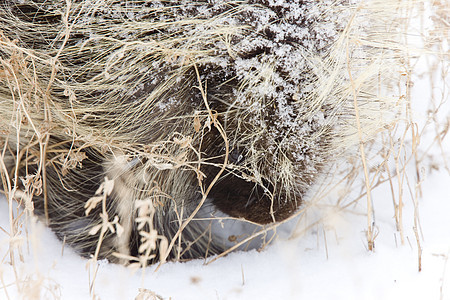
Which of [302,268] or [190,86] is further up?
[190,86]

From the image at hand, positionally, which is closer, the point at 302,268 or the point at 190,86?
the point at 190,86

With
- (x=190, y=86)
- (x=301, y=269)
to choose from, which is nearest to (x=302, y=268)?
(x=301, y=269)

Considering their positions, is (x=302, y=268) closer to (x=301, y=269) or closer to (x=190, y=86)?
(x=301, y=269)

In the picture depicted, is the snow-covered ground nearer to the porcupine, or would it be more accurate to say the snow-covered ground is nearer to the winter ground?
the winter ground

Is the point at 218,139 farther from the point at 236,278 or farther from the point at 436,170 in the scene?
the point at 436,170

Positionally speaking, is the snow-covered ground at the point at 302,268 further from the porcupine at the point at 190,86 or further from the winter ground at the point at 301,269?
the porcupine at the point at 190,86

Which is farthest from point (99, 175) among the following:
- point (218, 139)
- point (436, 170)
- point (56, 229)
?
point (436, 170)
